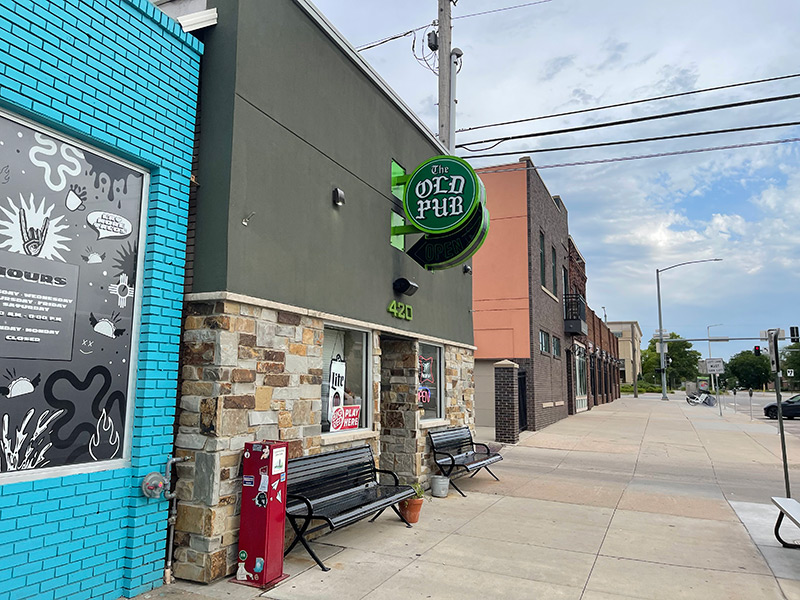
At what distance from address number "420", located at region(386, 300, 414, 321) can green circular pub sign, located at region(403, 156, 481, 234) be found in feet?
3.99

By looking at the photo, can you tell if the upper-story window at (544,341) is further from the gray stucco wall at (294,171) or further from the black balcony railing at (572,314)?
the gray stucco wall at (294,171)

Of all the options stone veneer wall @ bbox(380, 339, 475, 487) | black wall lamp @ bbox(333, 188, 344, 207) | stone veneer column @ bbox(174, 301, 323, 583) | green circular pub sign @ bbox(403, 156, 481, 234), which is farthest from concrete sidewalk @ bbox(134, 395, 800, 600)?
green circular pub sign @ bbox(403, 156, 481, 234)

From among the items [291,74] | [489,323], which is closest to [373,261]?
[291,74]

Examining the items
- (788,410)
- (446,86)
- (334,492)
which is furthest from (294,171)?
(788,410)

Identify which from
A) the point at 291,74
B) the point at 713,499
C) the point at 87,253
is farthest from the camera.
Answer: the point at 713,499

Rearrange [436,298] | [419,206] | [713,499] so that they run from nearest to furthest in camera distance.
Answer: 1. [419,206]
2. [713,499]
3. [436,298]

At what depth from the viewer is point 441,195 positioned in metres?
8.56

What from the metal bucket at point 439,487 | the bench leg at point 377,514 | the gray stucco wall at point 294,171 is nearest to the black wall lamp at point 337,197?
the gray stucco wall at point 294,171

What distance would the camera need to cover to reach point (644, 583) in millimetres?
5348

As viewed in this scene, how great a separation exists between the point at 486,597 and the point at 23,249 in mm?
→ 4559

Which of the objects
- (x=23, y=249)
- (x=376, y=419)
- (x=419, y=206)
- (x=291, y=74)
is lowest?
(x=376, y=419)

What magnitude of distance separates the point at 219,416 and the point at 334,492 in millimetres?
1926

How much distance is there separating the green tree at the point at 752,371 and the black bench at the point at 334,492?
106626 millimetres

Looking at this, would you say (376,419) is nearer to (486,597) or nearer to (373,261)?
(373,261)
